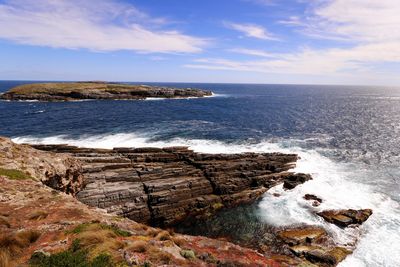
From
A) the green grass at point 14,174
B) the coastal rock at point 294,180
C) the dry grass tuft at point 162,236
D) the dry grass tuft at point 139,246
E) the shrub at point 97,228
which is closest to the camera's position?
the dry grass tuft at point 139,246

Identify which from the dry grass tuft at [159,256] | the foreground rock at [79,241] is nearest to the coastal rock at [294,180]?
the foreground rock at [79,241]

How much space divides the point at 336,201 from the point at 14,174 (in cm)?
3510

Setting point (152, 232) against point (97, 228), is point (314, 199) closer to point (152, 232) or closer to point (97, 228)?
point (152, 232)

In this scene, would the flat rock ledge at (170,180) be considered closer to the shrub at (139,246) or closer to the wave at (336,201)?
the wave at (336,201)

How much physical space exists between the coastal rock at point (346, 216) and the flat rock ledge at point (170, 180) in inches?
335

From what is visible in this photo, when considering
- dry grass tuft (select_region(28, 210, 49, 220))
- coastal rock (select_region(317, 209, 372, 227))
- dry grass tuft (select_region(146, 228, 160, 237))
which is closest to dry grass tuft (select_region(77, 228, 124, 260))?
dry grass tuft (select_region(146, 228, 160, 237))

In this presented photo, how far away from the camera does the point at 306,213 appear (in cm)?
3512

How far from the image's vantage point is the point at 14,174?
24141mm

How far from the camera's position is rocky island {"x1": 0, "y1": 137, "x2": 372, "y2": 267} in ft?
48.1

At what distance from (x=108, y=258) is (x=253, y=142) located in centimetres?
5358

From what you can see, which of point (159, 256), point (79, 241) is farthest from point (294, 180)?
point (79, 241)

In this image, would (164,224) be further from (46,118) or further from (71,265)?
(46,118)

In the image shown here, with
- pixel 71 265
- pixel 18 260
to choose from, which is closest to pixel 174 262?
pixel 71 265

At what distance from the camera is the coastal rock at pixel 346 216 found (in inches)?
1291
